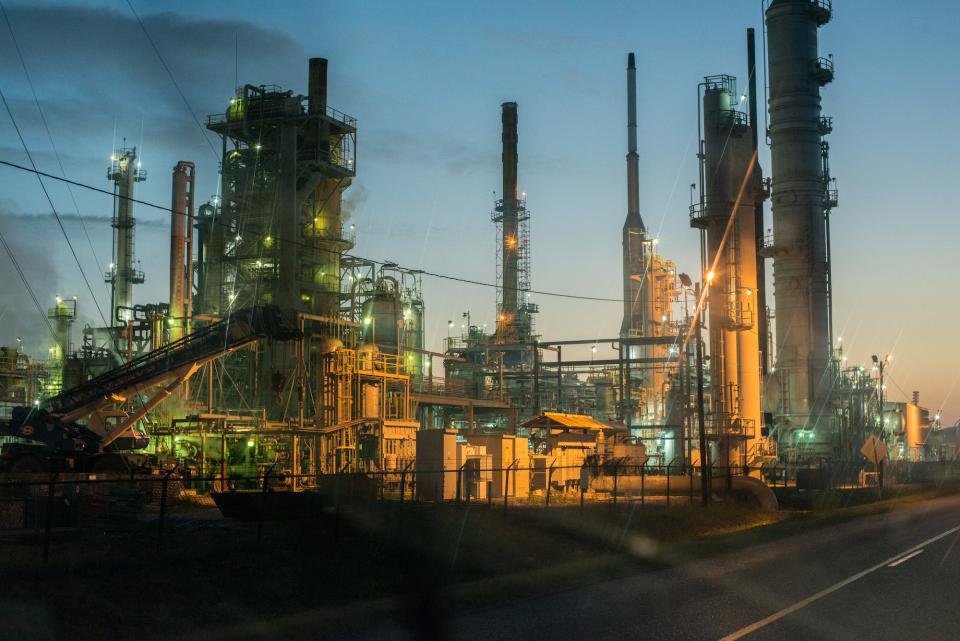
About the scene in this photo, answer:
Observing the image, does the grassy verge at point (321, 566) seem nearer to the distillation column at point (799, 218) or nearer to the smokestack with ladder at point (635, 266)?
the distillation column at point (799, 218)

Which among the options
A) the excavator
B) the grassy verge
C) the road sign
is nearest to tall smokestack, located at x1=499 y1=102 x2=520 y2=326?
the road sign

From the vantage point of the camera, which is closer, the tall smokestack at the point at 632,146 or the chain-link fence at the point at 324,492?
the chain-link fence at the point at 324,492

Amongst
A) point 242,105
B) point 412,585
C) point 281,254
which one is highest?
point 242,105

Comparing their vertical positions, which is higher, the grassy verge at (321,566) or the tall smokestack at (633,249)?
the tall smokestack at (633,249)

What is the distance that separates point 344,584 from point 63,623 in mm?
4875

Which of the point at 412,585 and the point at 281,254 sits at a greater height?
the point at 281,254

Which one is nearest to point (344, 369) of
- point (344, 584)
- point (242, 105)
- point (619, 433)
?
point (619, 433)

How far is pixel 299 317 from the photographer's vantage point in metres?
52.6

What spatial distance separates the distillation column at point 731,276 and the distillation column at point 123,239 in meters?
47.3

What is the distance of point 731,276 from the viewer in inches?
2389

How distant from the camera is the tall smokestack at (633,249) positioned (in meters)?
89.1

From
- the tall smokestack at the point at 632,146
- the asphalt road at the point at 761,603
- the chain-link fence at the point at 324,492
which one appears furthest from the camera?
the tall smokestack at the point at 632,146

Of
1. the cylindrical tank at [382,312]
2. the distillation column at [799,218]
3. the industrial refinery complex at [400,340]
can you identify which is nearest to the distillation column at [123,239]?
the industrial refinery complex at [400,340]

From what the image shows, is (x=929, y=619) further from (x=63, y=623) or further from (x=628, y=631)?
(x=63, y=623)
